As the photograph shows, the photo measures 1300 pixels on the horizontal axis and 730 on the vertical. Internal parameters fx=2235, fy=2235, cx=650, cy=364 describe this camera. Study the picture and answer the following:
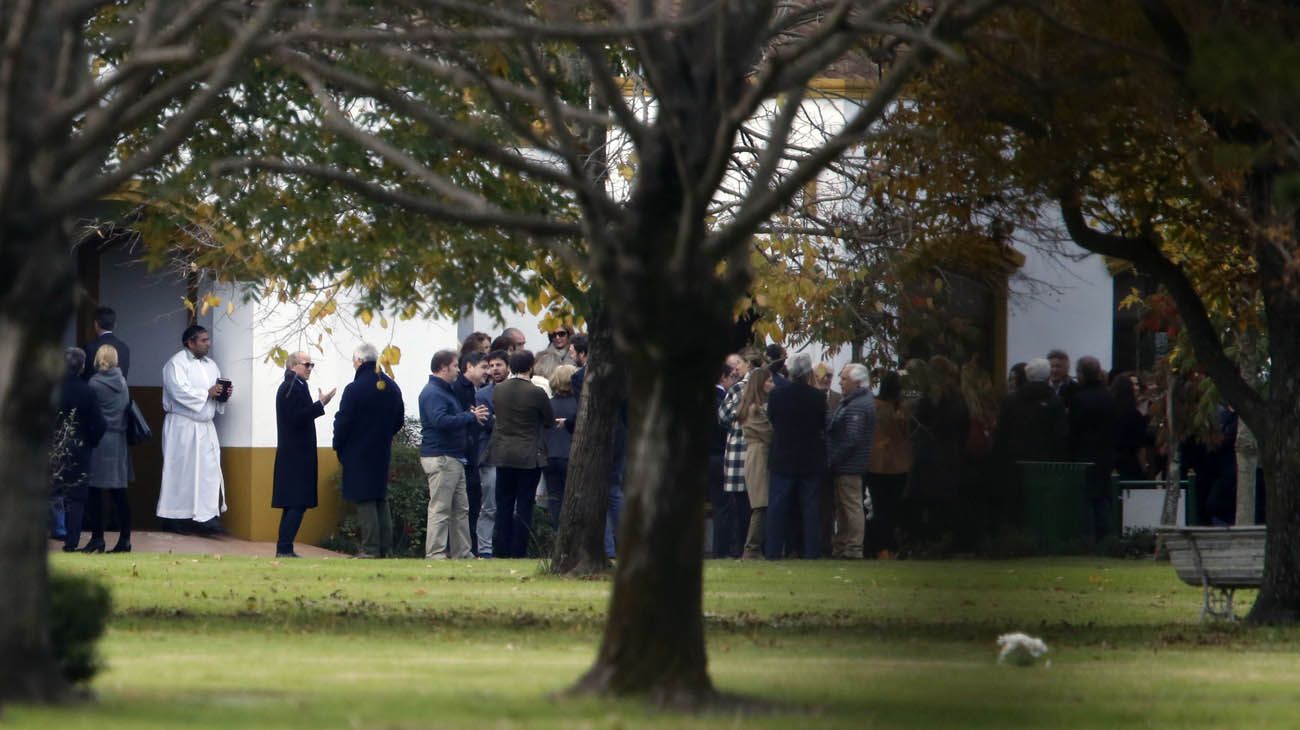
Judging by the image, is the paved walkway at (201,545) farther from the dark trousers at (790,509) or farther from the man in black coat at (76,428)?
the dark trousers at (790,509)

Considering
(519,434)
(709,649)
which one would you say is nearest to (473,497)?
(519,434)

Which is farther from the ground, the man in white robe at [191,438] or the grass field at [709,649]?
the man in white robe at [191,438]

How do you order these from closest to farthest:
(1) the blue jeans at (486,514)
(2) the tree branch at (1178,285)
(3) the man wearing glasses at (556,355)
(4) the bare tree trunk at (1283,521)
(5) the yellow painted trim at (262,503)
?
(4) the bare tree trunk at (1283,521), (2) the tree branch at (1178,285), (1) the blue jeans at (486,514), (3) the man wearing glasses at (556,355), (5) the yellow painted trim at (262,503)

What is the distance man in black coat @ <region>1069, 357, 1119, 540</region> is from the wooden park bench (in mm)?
7849

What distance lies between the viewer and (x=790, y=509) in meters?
22.0

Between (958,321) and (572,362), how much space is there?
14.7ft

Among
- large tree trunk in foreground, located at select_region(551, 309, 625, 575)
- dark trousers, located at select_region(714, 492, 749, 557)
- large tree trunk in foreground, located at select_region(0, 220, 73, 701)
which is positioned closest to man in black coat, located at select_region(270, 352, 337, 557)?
dark trousers, located at select_region(714, 492, 749, 557)

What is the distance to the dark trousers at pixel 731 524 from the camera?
22.8m

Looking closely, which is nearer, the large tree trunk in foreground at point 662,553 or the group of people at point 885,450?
the large tree trunk in foreground at point 662,553

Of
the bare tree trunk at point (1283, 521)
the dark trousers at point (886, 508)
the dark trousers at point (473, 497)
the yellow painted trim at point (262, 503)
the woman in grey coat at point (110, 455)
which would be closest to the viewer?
the bare tree trunk at point (1283, 521)

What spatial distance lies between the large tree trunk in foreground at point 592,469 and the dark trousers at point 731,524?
14.0 ft

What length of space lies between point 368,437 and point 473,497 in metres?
1.73

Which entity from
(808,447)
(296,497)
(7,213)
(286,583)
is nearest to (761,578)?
(808,447)

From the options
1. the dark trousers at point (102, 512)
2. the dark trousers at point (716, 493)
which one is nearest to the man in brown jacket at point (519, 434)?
the dark trousers at point (716, 493)
